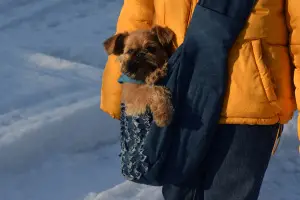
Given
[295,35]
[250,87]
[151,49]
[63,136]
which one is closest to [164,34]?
[151,49]

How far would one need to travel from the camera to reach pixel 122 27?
7.30ft

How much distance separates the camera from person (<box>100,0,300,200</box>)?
6.17 ft

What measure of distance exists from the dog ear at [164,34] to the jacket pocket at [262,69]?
32cm

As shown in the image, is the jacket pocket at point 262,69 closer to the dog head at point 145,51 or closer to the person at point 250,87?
the person at point 250,87

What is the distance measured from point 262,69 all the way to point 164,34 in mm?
400

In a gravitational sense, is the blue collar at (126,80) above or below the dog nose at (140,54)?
below

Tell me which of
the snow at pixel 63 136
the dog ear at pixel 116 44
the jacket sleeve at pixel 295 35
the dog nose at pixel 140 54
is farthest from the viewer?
the snow at pixel 63 136

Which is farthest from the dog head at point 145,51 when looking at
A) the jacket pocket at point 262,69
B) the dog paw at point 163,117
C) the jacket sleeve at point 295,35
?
the jacket sleeve at point 295,35

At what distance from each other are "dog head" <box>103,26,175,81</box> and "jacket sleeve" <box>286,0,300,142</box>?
45 cm

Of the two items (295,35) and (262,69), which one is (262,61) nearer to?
(262,69)

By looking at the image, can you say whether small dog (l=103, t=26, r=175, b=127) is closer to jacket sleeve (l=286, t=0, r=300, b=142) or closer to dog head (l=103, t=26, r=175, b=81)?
dog head (l=103, t=26, r=175, b=81)

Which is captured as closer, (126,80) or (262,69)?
(262,69)

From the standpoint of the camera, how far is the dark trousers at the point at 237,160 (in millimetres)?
2006

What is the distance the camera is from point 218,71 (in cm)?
191
